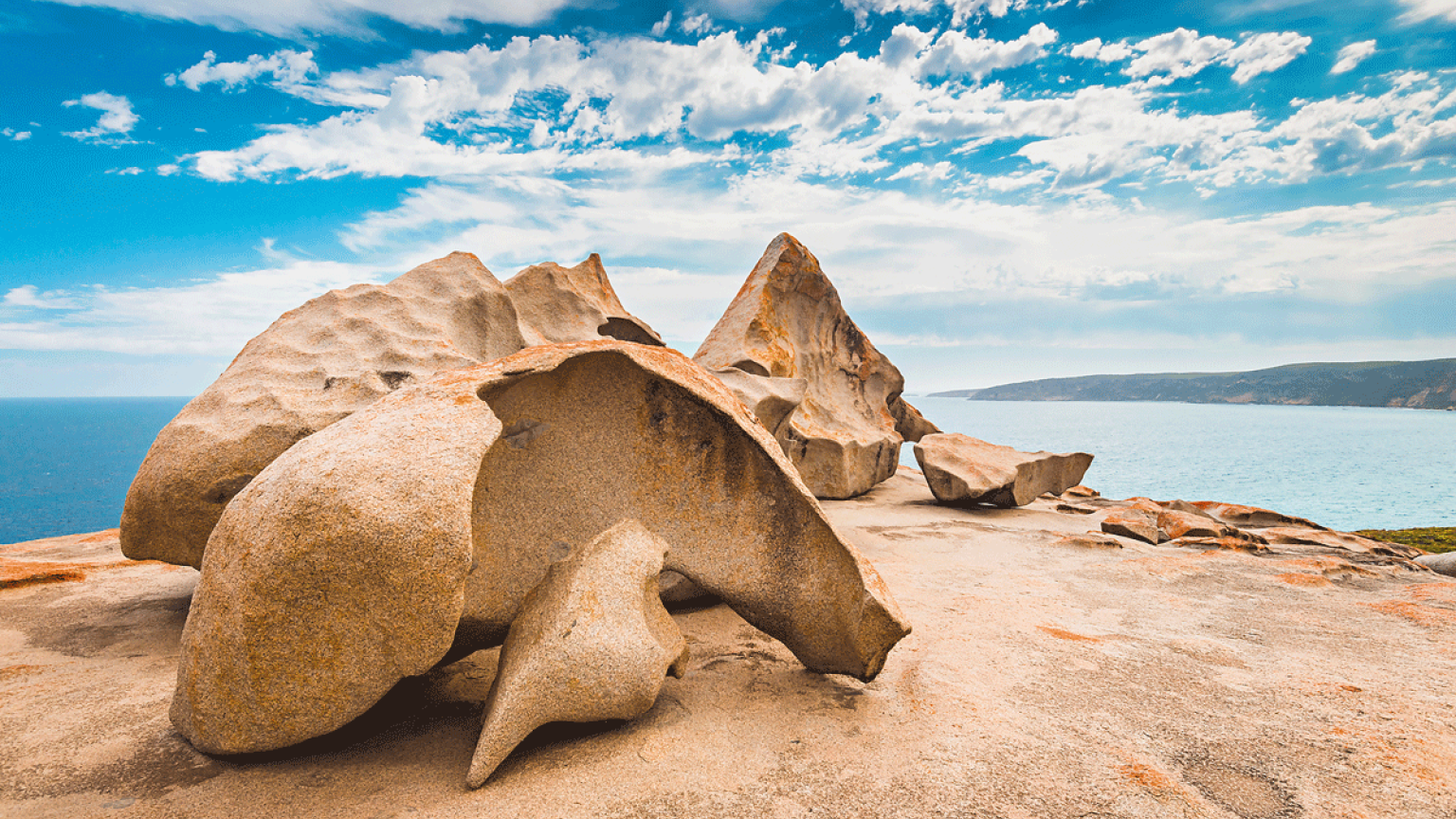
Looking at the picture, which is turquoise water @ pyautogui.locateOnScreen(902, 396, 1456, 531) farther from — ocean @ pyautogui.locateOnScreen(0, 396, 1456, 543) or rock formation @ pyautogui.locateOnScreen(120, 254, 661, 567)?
rock formation @ pyautogui.locateOnScreen(120, 254, 661, 567)

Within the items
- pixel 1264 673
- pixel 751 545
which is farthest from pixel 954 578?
pixel 751 545

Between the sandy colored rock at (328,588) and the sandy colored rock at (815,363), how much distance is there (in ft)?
20.6

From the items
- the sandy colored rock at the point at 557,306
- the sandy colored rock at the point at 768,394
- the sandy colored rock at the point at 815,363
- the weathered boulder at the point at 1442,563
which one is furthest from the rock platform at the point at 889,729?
the sandy colored rock at the point at 815,363

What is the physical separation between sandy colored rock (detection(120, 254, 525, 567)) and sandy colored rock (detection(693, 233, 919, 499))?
13.7 feet

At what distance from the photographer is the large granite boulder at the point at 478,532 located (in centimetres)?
245

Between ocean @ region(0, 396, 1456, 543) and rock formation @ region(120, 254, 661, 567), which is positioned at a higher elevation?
rock formation @ region(120, 254, 661, 567)

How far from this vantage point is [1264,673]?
3777mm

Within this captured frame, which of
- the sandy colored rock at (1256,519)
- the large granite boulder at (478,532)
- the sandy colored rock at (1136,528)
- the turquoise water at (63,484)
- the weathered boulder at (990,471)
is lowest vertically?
the turquoise water at (63,484)

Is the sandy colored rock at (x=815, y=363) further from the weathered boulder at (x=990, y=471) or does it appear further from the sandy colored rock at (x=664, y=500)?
the sandy colored rock at (x=664, y=500)

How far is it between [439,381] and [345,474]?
0.80m

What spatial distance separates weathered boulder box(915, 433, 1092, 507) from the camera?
962cm

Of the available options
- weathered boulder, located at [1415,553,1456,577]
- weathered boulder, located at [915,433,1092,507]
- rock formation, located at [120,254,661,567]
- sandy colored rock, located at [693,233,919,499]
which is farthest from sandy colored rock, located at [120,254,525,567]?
weathered boulder, located at [1415,553,1456,577]

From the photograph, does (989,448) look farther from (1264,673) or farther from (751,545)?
(751,545)

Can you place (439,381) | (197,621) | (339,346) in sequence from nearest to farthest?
(197,621) < (439,381) < (339,346)
